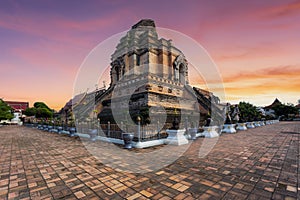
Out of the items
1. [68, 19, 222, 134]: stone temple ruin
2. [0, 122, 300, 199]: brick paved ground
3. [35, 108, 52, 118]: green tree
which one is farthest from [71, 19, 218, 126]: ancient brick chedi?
[35, 108, 52, 118]: green tree

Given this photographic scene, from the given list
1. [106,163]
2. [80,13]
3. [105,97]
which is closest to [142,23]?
[105,97]

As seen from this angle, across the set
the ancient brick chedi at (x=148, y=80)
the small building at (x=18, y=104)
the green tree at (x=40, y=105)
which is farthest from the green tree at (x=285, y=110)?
the small building at (x=18, y=104)

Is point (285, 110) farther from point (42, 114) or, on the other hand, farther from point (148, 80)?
point (42, 114)

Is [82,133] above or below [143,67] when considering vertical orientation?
below

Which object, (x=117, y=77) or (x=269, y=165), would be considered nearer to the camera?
(x=269, y=165)

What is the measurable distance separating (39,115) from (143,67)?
138 feet

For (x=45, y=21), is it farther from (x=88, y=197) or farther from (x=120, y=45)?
(x=120, y=45)

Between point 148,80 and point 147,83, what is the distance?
360mm

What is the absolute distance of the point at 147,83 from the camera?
1697cm

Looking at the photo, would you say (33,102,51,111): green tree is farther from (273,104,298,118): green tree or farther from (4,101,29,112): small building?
(273,104,298,118): green tree

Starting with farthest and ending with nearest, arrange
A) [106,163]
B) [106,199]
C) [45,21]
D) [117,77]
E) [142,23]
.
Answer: [117,77]
[142,23]
[45,21]
[106,163]
[106,199]

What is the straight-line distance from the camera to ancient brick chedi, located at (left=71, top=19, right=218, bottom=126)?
1706cm

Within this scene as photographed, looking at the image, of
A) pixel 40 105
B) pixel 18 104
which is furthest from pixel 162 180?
Answer: pixel 18 104

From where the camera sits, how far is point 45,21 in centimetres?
825
